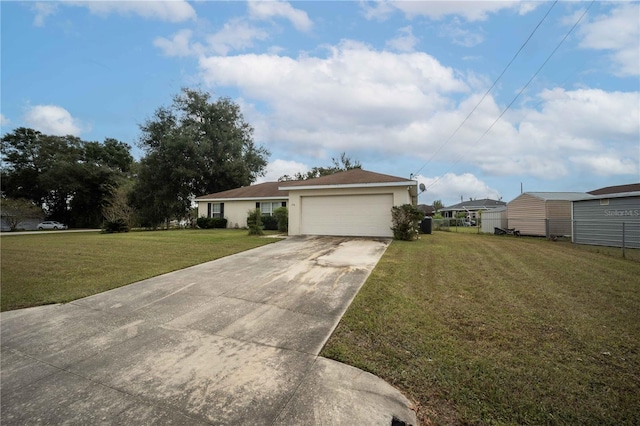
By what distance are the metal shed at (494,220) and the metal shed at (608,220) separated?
5715 mm

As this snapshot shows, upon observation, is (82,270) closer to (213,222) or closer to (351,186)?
(351,186)

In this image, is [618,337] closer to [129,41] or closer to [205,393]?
[205,393]

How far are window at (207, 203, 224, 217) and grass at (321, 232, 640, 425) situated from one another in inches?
759

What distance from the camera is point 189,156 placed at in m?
28.2

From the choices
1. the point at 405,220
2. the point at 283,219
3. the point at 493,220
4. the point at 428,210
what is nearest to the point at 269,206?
the point at 283,219

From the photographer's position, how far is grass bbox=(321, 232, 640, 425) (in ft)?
7.47

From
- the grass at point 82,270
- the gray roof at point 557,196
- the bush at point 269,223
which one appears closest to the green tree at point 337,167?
the bush at point 269,223

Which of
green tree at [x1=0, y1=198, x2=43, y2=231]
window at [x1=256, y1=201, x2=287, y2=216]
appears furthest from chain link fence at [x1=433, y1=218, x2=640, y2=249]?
green tree at [x1=0, y1=198, x2=43, y2=231]

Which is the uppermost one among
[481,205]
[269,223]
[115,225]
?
[481,205]

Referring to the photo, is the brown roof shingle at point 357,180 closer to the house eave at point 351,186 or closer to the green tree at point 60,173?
the house eave at point 351,186

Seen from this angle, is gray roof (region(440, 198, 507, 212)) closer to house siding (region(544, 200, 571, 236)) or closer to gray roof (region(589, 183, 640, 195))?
gray roof (region(589, 183, 640, 195))

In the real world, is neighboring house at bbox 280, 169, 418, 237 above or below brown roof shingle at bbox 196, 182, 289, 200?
below

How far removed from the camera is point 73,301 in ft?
16.7

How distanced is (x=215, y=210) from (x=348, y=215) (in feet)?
45.5
